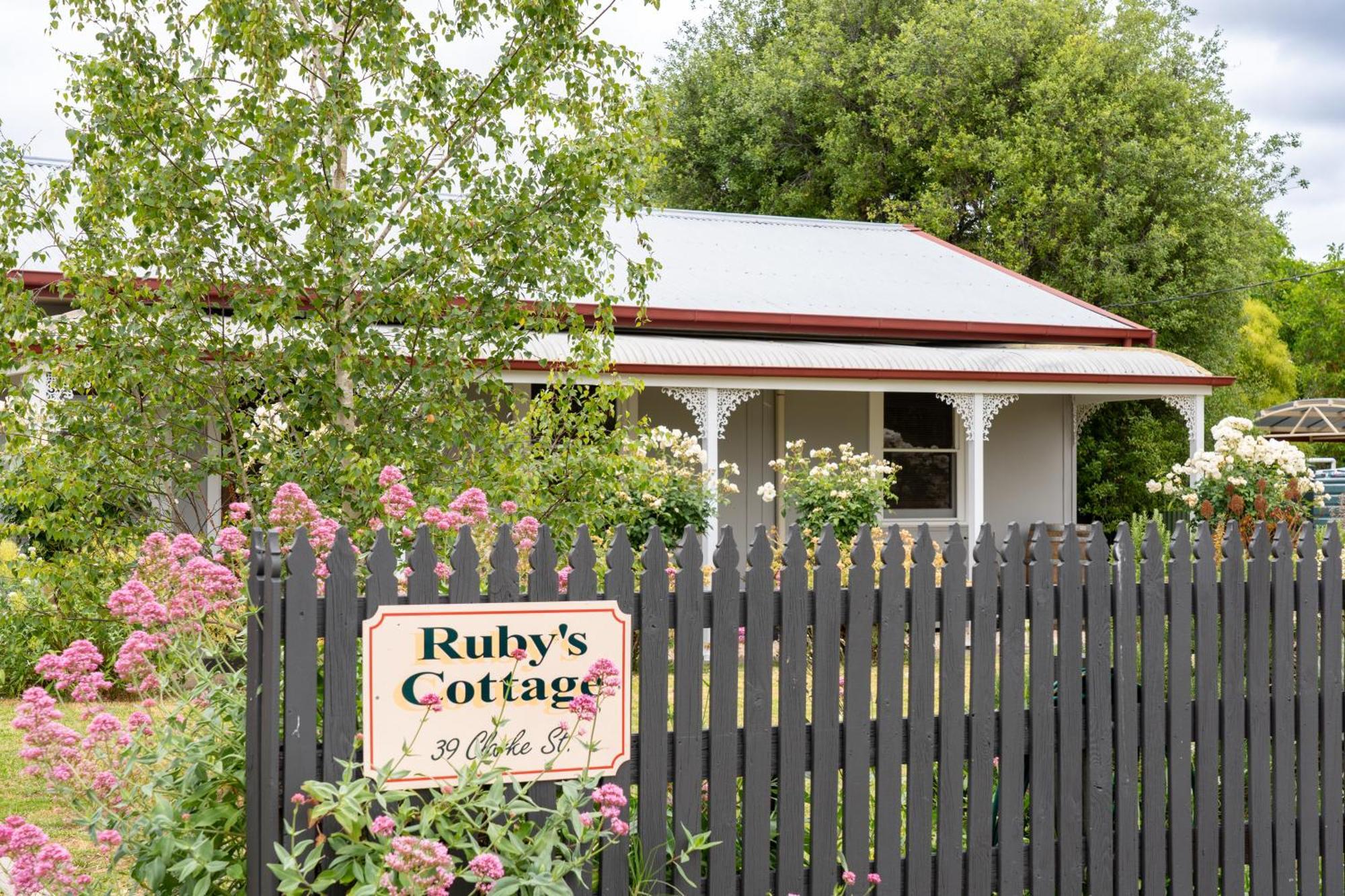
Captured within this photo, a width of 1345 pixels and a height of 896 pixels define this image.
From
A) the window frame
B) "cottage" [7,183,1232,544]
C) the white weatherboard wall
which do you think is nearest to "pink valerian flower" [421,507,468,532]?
"cottage" [7,183,1232,544]

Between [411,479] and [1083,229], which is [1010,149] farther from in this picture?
[411,479]

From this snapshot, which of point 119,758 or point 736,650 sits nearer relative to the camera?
point 119,758

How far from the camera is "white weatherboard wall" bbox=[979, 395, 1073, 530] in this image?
16.9 m

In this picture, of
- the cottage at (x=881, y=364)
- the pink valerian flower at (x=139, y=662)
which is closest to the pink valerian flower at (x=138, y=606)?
the pink valerian flower at (x=139, y=662)

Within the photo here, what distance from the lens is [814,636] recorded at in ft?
12.9

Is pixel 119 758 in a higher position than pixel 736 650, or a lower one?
lower

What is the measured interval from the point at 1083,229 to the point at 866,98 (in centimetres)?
598

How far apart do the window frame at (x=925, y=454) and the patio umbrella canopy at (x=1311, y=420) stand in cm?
1021

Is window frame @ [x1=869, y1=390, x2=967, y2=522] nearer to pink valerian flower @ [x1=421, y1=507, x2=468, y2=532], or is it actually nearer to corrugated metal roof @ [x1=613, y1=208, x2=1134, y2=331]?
corrugated metal roof @ [x1=613, y1=208, x2=1134, y2=331]

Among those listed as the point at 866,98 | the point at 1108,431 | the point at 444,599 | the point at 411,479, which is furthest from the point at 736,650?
the point at 866,98

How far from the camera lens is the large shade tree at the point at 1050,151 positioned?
23484mm

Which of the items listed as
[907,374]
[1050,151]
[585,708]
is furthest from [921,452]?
[585,708]

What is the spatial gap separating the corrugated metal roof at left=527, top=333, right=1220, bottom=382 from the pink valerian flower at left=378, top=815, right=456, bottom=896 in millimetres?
8655

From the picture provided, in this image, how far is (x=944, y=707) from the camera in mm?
4098
